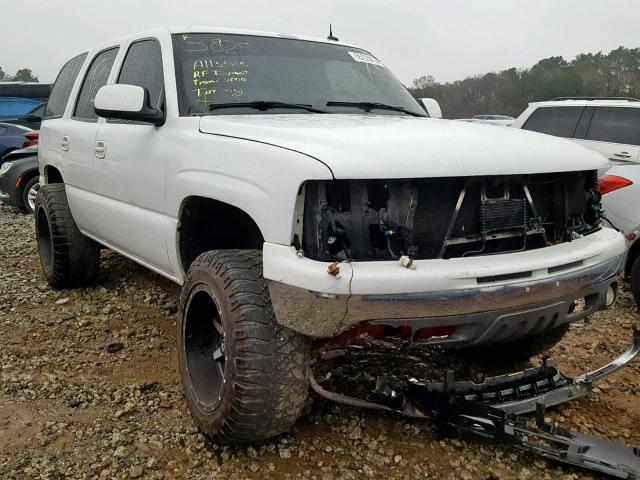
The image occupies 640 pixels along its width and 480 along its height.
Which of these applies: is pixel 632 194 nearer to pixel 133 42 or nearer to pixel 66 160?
pixel 133 42

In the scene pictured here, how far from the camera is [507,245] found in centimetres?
239

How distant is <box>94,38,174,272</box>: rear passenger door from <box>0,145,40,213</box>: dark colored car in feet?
20.1

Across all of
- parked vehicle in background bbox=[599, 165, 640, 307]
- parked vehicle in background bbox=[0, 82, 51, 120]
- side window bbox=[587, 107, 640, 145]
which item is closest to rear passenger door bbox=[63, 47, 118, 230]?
parked vehicle in background bbox=[599, 165, 640, 307]

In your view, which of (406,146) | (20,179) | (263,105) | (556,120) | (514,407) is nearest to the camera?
(406,146)

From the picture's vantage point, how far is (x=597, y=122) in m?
7.10

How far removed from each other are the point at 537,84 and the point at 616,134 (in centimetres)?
4012

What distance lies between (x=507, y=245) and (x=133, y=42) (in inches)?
107

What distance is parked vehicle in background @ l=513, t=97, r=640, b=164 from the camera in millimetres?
6700

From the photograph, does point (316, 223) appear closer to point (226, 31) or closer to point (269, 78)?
point (269, 78)

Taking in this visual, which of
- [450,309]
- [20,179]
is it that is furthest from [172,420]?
[20,179]

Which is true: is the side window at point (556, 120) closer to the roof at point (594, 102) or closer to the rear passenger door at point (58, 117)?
the roof at point (594, 102)

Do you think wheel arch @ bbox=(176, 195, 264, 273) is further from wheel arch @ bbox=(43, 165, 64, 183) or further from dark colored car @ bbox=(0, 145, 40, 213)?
dark colored car @ bbox=(0, 145, 40, 213)

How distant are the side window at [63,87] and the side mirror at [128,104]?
6.54 feet

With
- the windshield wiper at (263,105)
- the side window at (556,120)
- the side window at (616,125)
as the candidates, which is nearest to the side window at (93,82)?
the windshield wiper at (263,105)
